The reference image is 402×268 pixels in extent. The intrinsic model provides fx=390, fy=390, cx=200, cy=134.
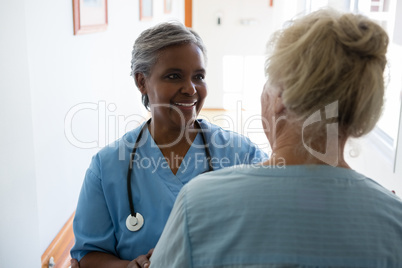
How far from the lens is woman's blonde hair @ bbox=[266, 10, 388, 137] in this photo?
0.66 metres

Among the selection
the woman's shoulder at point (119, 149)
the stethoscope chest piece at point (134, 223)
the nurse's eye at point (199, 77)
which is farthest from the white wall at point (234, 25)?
the stethoscope chest piece at point (134, 223)

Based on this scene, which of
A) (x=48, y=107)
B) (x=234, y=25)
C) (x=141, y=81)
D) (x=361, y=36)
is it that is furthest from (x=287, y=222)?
(x=234, y=25)

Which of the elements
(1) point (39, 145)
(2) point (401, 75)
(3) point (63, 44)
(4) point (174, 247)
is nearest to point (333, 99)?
(4) point (174, 247)

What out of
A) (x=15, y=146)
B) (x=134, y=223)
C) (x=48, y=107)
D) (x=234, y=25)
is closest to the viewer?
(x=134, y=223)

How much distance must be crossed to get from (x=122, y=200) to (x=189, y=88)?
1.39 ft

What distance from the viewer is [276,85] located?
0.72 m

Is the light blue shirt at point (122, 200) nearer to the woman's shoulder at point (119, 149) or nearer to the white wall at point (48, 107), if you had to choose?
the woman's shoulder at point (119, 149)

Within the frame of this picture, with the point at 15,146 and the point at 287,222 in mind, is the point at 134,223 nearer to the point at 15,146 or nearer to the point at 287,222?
the point at 15,146

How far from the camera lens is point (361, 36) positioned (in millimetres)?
Answer: 665

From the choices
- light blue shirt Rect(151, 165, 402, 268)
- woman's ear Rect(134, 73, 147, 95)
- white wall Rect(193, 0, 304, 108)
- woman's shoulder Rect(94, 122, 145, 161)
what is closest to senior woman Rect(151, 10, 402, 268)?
light blue shirt Rect(151, 165, 402, 268)

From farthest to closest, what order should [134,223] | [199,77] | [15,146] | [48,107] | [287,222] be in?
[48,107], [199,77], [15,146], [134,223], [287,222]

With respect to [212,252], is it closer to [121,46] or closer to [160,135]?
[160,135]

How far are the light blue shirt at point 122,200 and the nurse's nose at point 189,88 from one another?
22 centimetres

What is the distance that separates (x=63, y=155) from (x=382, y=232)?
1709mm
